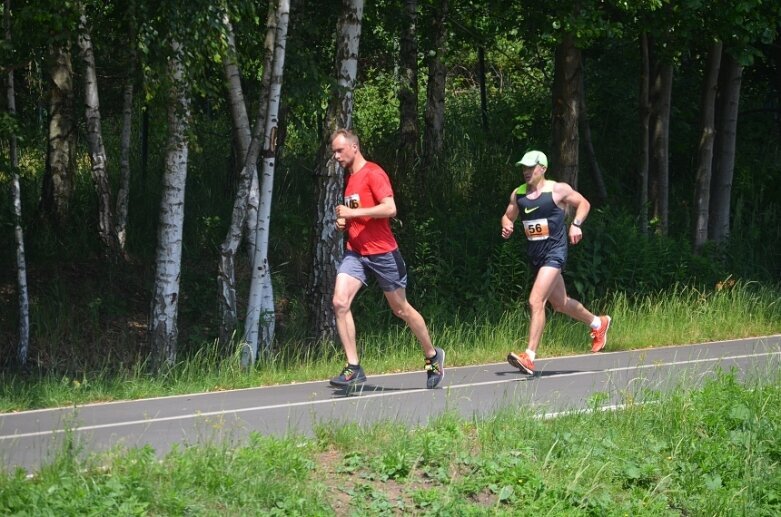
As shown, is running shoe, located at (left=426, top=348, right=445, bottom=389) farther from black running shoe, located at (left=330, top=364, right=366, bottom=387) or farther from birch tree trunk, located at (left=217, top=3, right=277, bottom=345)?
birch tree trunk, located at (left=217, top=3, right=277, bottom=345)

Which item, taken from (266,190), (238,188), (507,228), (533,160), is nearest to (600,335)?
(507,228)

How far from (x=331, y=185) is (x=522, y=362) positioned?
3665 millimetres

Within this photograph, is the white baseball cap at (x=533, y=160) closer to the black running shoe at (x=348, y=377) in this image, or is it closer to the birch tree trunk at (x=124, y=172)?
the black running shoe at (x=348, y=377)

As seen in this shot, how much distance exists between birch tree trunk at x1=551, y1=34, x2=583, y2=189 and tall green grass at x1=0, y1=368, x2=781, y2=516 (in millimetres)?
7778

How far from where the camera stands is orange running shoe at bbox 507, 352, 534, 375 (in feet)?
35.6

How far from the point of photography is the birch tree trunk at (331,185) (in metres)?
13.1

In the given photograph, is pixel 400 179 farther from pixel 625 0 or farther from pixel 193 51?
pixel 193 51

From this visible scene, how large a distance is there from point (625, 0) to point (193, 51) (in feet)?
20.1

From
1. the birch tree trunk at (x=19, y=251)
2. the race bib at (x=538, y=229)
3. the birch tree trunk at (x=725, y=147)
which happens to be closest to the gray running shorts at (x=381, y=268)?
the race bib at (x=538, y=229)

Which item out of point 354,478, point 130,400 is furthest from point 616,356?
point 354,478

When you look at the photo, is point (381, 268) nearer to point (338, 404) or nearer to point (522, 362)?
point (338, 404)

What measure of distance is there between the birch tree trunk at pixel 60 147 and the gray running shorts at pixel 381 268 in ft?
27.3

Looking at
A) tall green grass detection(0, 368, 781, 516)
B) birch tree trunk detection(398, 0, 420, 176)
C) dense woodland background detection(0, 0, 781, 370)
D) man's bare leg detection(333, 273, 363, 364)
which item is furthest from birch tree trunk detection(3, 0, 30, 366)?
tall green grass detection(0, 368, 781, 516)

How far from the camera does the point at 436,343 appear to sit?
12.7 metres
